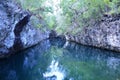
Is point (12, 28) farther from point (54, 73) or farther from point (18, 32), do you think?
point (54, 73)

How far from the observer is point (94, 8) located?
80.4ft

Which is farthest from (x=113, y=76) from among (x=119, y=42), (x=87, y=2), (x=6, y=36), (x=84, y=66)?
(x=87, y=2)

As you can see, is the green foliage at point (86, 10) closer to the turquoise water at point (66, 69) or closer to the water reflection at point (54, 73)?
the turquoise water at point (66, 69)

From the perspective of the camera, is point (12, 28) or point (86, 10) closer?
point (12, 28)

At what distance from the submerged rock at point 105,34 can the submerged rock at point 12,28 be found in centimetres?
780

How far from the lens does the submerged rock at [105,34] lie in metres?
22.0

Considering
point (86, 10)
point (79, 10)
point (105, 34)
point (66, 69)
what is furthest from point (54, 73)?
point (79, 10)

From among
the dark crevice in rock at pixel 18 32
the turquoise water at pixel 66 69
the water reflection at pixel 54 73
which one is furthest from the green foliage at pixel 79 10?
the water reflection at pixel 54 73

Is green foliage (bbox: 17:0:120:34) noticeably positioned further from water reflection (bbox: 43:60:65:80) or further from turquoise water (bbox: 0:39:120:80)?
water reflection (bbox: 43:60:65:80)

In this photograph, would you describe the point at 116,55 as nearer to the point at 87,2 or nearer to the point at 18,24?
the point at 87,2

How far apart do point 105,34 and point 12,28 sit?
9.94 metres

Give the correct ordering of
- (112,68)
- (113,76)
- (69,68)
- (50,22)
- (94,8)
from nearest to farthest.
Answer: (113,76) < (112,68) < (69,68) < (94,8) < (50,22)

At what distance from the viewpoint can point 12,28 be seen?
70.1ft

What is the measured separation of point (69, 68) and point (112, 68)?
11.4 ft
